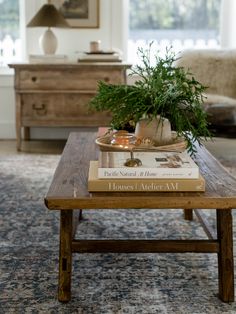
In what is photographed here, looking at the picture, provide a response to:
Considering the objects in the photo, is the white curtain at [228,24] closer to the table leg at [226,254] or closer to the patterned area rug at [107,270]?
the patterned area rug at [107,270]

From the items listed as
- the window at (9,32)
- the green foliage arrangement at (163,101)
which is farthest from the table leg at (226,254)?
the window at (9,32)

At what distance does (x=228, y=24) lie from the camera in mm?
4938

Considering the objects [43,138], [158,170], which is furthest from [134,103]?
[43,138]

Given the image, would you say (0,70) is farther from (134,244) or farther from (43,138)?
(134,244)

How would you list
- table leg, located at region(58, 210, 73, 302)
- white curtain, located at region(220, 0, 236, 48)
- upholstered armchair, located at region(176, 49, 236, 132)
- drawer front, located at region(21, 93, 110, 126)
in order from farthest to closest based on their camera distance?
white curtain, located at region(220, 0, 236, 48), drawer front, located at region(21, 93, 110, 126), upholstered armchair, located at region(176, 49, 236, 132), table leg, located at region(58, 210, 73, 302)

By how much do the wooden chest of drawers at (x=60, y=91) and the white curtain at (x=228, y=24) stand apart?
122 cm

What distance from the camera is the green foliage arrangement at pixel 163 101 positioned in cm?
201

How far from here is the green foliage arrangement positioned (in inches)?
79.3

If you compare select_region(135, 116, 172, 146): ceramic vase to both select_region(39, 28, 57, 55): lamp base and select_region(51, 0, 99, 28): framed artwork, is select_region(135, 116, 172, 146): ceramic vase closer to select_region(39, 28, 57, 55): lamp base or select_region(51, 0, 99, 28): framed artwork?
select_region(39, 28, 57, 55): lamp base

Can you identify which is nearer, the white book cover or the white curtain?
the white book cover

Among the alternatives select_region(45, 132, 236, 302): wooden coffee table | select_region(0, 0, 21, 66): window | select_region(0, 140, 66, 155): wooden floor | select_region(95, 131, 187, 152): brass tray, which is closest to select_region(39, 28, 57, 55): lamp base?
select_region(0, 0, 21, 66): window

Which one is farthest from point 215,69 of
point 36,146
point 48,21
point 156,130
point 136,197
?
point 136,197

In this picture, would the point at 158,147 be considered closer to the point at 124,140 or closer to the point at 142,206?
the point at 124,140

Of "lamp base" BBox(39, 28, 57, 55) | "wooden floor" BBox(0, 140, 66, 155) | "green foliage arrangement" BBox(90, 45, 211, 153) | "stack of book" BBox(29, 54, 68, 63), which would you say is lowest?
"wooden floor" BBox(0, 140, 66, 155)
